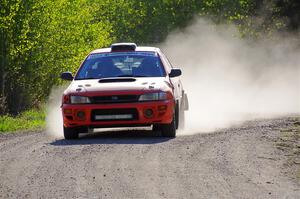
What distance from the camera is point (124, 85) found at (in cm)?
1719

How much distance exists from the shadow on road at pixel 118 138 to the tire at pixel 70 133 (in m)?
0.13

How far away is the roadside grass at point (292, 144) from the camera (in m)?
13.1

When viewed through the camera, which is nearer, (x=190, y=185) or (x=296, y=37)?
(x=190, y=185)

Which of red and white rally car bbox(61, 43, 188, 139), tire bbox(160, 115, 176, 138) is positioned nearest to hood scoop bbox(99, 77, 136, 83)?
red and white rally car bbox(61, 43, 188, 139)

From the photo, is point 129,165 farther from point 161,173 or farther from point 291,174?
point 291,174

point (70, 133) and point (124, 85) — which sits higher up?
point (124, 85)

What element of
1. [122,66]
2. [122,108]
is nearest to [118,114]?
[122,108]

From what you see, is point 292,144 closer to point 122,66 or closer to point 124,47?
point 122,66

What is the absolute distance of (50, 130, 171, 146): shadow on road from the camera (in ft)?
53.7

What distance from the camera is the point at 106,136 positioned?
17781 mm

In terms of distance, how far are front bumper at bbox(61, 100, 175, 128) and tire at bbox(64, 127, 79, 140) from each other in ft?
0.75

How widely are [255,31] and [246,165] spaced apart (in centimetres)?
4892

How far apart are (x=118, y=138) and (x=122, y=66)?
181cm

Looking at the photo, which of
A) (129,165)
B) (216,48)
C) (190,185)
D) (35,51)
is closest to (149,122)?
(129,165)
